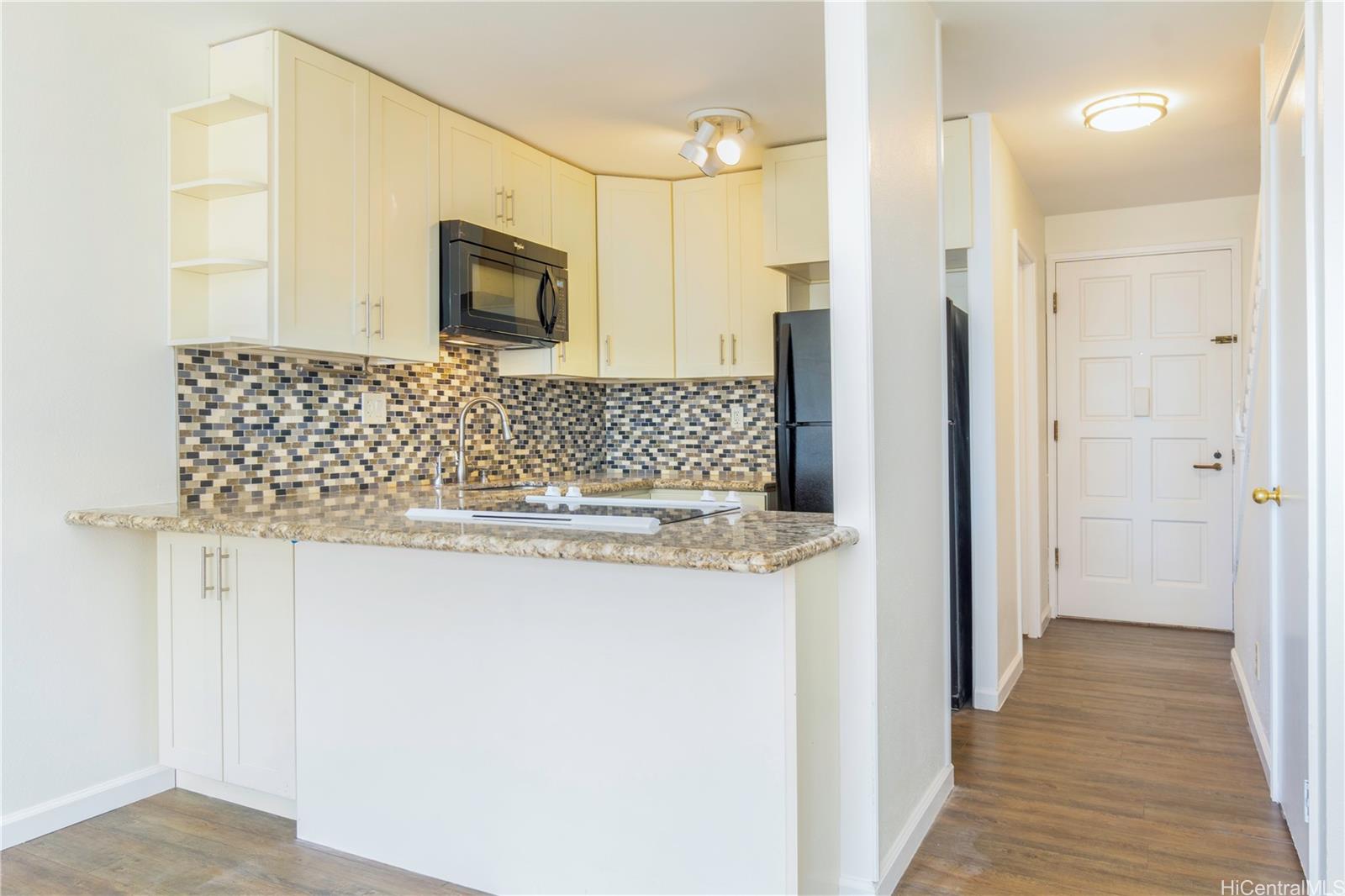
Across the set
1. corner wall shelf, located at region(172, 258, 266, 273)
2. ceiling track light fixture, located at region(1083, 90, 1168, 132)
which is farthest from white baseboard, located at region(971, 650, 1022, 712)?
corner wall shelf, located at region(172, 258, 266, 273)

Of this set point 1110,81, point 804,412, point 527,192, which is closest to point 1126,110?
point 1110,81

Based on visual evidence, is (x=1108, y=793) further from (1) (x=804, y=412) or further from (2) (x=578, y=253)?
(2) (x=578, y=253)

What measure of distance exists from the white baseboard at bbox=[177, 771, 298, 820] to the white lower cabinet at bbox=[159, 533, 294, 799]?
0.12 feet

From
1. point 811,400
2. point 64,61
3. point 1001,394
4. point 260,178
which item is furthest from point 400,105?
point 1001,394

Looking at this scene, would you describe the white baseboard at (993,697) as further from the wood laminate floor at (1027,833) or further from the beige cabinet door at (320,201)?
the beige cabinet door at (320,201)

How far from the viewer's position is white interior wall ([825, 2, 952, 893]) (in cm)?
203

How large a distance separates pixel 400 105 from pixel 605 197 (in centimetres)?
132

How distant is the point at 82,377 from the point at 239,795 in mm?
1328

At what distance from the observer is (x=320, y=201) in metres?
2.90

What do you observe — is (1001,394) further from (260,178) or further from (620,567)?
(260,178)

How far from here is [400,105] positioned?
3205 mm

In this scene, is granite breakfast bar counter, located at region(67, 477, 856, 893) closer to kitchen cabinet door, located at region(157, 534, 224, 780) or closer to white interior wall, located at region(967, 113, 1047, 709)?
kitchen cabinet door, located at region(157, 534, 224, 780)

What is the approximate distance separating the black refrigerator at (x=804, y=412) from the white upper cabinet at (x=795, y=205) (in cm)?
51

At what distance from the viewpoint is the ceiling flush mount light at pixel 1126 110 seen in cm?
338
